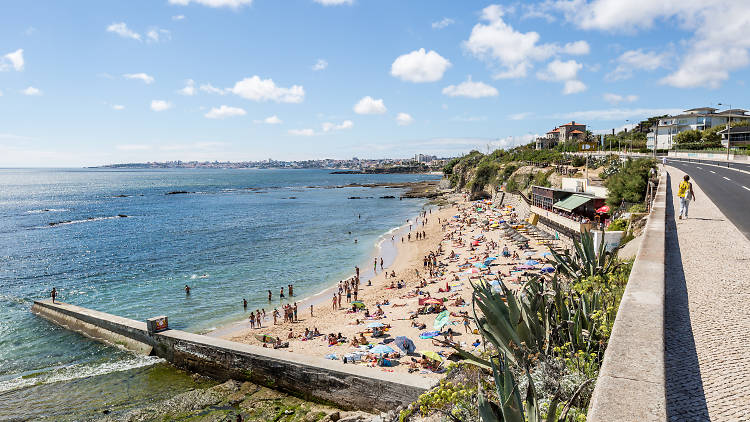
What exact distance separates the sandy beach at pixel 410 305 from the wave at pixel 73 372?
13.6 feet

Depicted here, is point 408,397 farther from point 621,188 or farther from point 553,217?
point 553,217

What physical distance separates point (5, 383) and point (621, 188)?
31640 millimetres

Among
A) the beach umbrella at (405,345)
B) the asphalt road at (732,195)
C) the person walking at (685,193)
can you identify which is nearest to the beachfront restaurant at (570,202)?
the asphalt road at (732,195)

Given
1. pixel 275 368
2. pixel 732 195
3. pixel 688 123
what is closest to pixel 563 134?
pixel 688 123

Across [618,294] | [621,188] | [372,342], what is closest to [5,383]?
[372,342]

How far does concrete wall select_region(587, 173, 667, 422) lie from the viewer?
10.3ft

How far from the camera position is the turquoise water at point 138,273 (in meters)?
16.8

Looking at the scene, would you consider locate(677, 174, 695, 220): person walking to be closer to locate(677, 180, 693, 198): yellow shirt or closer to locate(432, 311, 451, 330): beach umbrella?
locate(677, 180, 693, 198): yellow shirt

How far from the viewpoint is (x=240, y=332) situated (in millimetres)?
22219

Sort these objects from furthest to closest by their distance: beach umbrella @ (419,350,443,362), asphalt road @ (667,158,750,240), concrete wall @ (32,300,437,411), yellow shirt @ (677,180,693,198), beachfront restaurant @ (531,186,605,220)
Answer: beachfront restaurant @ (531,186,605,220) < beach umbrella @ (419,350,443,362) < asphalt road @ (667,158,750,240) < yellow shirt @ (677,180,693,198) < concrete wall @ (32,300,437,411)

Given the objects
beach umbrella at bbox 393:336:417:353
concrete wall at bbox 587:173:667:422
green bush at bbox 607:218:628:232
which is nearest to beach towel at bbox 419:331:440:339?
beach umbrella at bbox 393:336:417:353

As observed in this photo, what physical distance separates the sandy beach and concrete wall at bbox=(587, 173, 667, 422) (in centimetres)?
704

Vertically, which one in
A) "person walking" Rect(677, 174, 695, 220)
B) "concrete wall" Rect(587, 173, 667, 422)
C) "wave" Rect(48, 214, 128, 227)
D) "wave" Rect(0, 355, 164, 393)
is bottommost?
"wave" Rect(0, 355, 164, 393)

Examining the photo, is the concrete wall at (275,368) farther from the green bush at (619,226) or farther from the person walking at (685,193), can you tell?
the green bush at (619,226)
